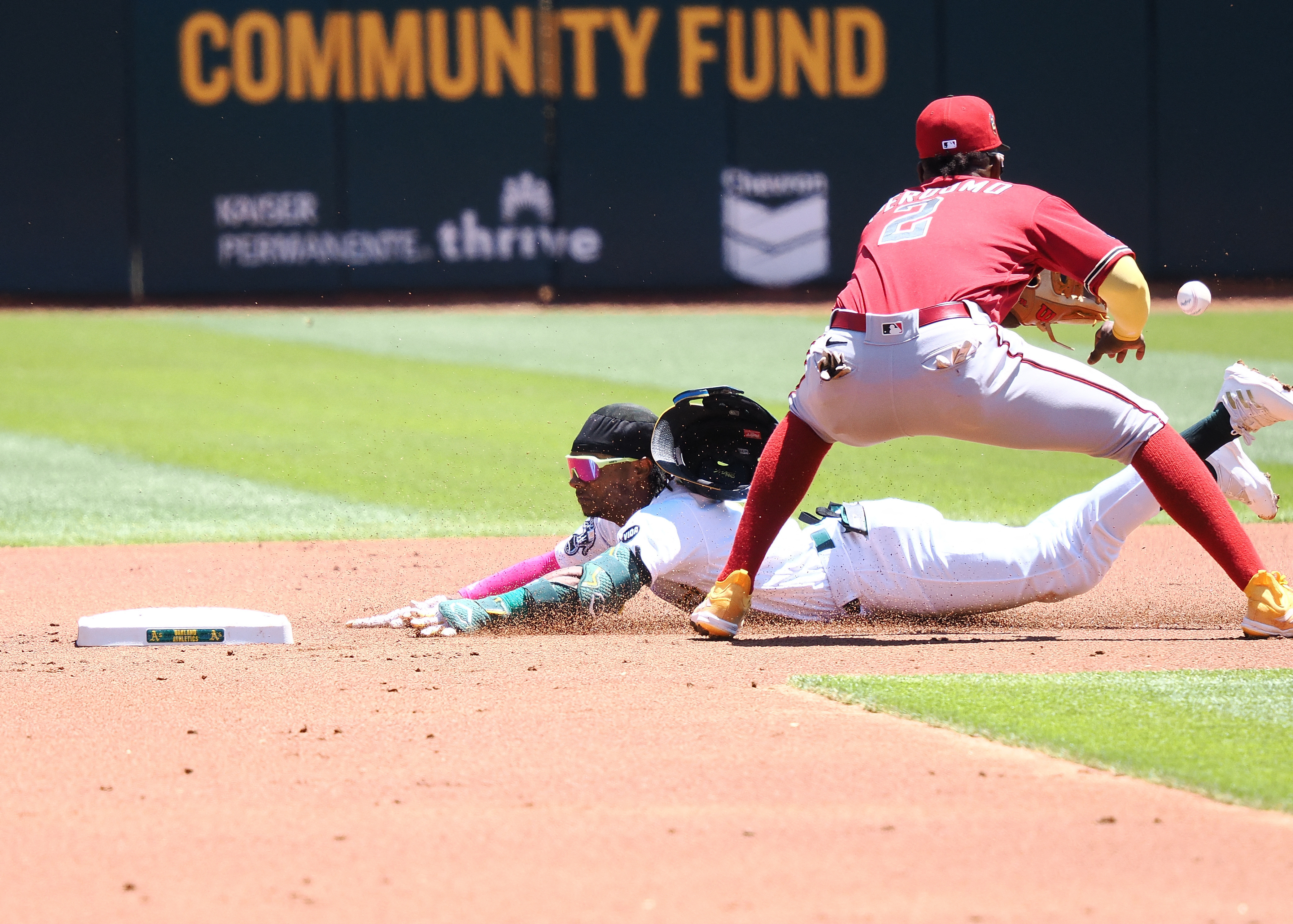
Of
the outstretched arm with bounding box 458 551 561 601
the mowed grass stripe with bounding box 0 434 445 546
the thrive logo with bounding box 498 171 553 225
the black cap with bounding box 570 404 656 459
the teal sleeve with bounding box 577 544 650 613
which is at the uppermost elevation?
the thrive logo with bounding box 498 171 553 225

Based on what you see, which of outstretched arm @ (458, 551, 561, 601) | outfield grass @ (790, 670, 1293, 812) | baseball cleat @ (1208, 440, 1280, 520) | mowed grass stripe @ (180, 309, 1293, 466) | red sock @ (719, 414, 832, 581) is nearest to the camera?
outfield grass @ (790, 670, 1293, 812)

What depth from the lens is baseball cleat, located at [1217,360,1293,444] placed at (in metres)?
4.66

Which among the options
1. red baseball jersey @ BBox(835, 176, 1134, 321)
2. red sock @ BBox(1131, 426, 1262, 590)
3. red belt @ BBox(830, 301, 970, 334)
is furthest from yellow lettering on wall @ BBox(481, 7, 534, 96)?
red sock @ BBox(1131, 426, 1262, 590)

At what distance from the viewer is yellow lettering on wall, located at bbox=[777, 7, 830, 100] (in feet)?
61.0

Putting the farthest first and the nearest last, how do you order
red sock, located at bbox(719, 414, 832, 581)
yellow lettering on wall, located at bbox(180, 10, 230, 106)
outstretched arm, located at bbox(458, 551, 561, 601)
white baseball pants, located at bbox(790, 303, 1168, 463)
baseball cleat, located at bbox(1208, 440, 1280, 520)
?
1. yellow lettering on wall, located at bbox(180, 10, 230, 106)
2. outstretched arm, located at bbox(458, 551, 561, 601)
3. baseball cleat, located at bbox(1208, 440, 1280, 520)
4. red sock, located at bbox(719, 414, 832, 581)
5. white baseball pants, located at bbox(790, 303, 1168, 463)

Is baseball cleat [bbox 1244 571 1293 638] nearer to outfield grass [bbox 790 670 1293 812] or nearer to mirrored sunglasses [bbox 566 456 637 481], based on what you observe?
outfield grass [bbox 790 670 1293 812]

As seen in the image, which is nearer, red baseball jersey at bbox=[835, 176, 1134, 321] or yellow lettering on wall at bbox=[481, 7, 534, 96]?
red baseball jersey at bbox=[835, 176, 1134, 321]

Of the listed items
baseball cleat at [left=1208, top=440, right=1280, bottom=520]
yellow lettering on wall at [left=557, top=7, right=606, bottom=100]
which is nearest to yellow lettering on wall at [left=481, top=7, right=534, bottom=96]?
yellow lettering on wall at [left=557, top=7, right=606, bottom=100]

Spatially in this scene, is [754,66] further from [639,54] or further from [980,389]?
[980,389]

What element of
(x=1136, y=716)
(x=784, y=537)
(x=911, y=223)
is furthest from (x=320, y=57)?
(x=1136, y=716)

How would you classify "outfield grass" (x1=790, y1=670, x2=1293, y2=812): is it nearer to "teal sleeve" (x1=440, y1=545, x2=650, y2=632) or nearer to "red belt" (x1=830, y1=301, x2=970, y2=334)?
"teal sleeve" (x1=440, y1=545, x2=650, y2=632)

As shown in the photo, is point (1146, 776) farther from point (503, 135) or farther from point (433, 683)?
point (503, 135)

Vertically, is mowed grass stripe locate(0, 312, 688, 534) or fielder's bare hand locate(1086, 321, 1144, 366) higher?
fielder's bare hand locate(1086, 321, 1144, 366)

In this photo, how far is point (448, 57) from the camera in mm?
18516
